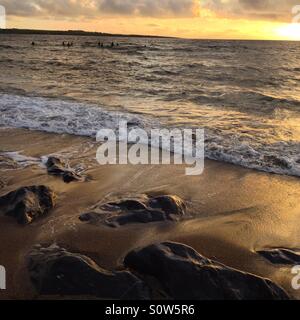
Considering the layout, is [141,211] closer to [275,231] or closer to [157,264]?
[157,264]

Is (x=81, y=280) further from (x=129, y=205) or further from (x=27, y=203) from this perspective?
(x=27, y=203)

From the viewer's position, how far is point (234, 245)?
4543 mm

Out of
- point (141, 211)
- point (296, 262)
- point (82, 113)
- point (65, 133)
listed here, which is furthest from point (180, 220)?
point (82, 113)

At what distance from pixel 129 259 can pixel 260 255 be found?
1464mm

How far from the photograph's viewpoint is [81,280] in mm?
3699

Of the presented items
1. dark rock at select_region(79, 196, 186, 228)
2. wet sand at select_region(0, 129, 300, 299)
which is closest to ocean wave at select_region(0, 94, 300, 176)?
wet sand at select_region(0, 129, 300, 299)

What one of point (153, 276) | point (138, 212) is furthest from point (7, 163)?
point (153, 276)

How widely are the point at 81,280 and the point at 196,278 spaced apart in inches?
42.4

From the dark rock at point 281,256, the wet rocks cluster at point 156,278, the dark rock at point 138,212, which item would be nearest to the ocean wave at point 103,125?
the dark rock at point 138,212

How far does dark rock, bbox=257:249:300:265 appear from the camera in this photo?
4234 millimetres

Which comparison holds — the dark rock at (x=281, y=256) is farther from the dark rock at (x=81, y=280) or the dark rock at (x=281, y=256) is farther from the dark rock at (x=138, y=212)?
the dark rock at (x=81, y=280)

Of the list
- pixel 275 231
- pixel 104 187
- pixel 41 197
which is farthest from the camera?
pixel 104 187

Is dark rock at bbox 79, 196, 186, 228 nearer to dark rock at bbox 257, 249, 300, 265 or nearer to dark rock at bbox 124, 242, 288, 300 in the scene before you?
dark rock at bbox 124, 242, 288, 300
